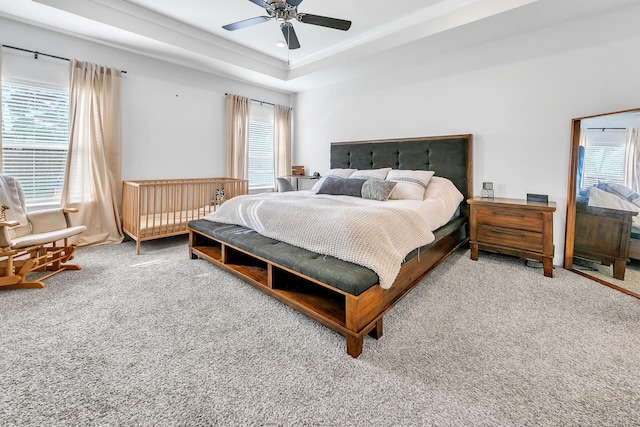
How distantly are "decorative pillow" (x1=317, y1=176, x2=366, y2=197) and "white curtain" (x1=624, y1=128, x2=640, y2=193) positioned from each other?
2.29 metres

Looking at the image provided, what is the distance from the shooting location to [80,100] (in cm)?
341

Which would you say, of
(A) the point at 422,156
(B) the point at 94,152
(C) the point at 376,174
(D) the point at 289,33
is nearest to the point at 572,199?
(A) the point at 422,156

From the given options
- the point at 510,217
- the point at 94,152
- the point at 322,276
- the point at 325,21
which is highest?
the point at 325,21

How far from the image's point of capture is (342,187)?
11.5 feet

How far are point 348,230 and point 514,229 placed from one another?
6.89 feet

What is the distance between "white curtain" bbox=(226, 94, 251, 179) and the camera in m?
4.80

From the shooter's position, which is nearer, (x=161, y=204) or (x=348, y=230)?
(x=348, y=230)

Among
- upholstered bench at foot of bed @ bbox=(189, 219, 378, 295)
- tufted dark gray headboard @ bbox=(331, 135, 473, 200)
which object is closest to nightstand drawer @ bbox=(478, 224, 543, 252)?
tufted dark gray headboard @ bbox=(331, 135, 473, 200)

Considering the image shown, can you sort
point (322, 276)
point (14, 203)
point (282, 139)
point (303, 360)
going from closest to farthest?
1. point (303, 360)
2. point (322, 276)
3. point (14, 203)
4. point (282, 139)

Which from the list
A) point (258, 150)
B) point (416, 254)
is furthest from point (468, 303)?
point (258, 150)

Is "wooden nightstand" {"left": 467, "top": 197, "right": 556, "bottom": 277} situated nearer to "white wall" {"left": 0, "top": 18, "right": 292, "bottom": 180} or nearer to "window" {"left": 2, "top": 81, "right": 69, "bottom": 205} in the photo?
"white wall" {"left": 0, "top": 18, "right": 292, "bottom": 180}

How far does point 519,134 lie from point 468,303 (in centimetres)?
224

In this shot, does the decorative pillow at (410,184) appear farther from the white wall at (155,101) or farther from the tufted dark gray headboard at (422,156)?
the white wall at (155,101)

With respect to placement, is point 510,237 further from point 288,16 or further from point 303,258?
point 288,16
